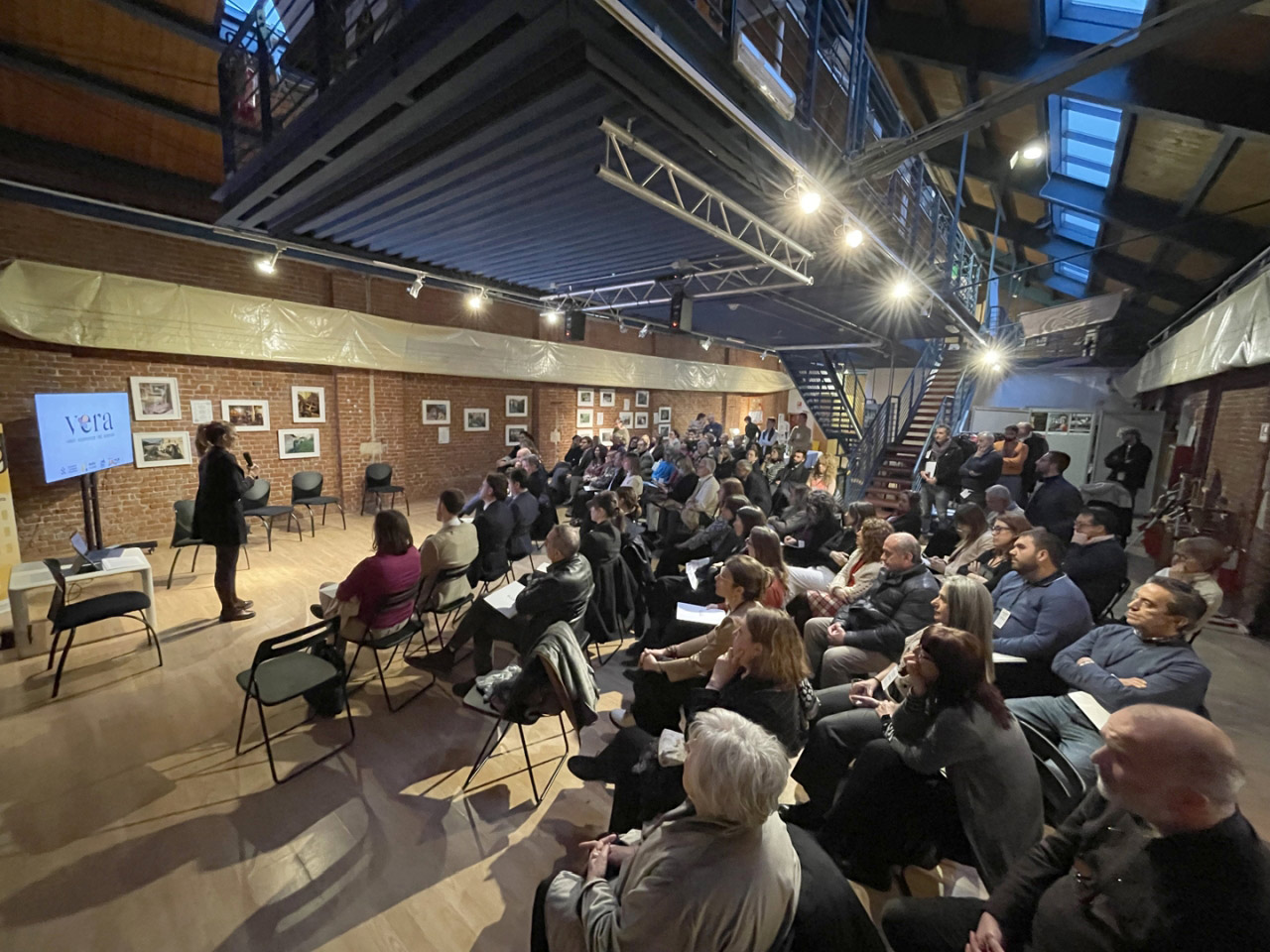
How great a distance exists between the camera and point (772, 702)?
1991mm

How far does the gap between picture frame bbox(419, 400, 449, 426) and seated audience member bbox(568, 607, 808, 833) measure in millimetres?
8621

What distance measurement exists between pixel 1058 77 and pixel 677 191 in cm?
261

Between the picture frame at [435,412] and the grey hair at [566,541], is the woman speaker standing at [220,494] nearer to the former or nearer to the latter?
the grey hair at [566,541]

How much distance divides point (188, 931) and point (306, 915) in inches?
16.6

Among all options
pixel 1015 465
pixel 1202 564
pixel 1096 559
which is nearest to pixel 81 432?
pixel 1096 559

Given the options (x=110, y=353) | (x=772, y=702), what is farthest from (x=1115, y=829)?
(x=110, y=353)

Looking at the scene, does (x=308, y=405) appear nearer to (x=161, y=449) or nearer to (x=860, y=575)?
(x=161, y=449)

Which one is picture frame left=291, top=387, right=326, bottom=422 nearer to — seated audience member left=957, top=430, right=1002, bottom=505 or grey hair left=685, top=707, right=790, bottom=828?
grey hair left=685, top=707, right=790, bottom=828

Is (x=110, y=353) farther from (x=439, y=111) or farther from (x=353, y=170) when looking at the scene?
(x=439, y=111)

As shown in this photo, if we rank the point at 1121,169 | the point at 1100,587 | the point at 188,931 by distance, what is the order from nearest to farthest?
the point at 188,931 < the point at 1100,587 < the point at 1121,169

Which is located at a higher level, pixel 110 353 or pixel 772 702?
pixel 110 353

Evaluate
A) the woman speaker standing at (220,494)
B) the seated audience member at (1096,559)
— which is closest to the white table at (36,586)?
the woman speaker standing at (220,494)

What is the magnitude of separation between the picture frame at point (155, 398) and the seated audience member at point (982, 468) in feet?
33.9

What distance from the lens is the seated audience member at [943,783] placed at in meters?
1.72
